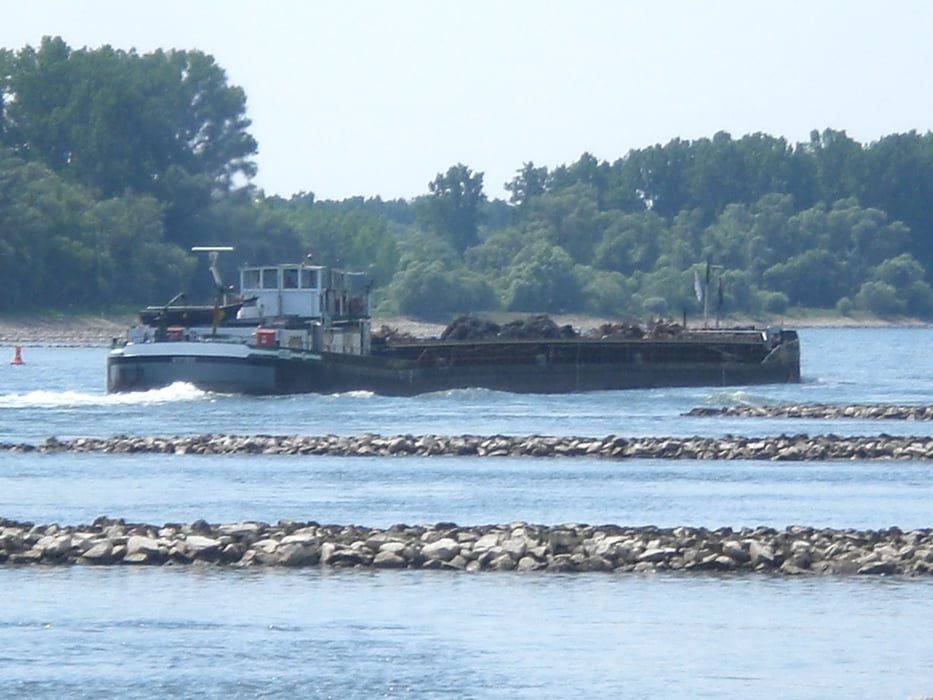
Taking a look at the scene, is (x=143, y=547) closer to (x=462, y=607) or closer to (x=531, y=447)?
(x=462, y=607)

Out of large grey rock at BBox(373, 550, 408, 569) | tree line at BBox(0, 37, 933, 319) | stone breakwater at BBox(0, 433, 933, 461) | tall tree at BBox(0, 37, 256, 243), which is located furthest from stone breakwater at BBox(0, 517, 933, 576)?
tall tree at BBox(0, 37, 256, 243)

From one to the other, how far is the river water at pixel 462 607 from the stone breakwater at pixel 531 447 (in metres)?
2.05

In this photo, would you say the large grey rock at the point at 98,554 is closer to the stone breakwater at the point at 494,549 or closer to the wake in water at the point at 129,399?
the stone breakwater at the point at 494,549

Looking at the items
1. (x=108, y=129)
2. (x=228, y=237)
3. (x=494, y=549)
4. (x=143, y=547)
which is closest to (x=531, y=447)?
(x=494, y=549)

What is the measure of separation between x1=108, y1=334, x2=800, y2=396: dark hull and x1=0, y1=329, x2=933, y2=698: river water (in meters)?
21.5

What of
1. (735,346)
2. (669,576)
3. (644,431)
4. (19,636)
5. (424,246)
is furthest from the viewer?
(424,246)

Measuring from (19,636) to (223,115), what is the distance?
132785mm

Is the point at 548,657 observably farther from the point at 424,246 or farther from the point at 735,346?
the point at 424,246

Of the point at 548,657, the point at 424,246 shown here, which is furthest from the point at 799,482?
the point at 424,246

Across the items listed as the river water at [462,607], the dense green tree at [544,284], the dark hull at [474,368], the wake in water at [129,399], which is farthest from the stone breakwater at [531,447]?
the dense green tree at [544,284]

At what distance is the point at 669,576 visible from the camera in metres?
25.0

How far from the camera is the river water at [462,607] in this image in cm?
2008

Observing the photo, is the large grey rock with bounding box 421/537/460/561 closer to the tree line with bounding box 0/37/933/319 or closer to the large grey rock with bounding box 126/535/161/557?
the large grey rock with bounding box 126/535/161/557

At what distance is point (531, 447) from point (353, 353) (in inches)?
978
